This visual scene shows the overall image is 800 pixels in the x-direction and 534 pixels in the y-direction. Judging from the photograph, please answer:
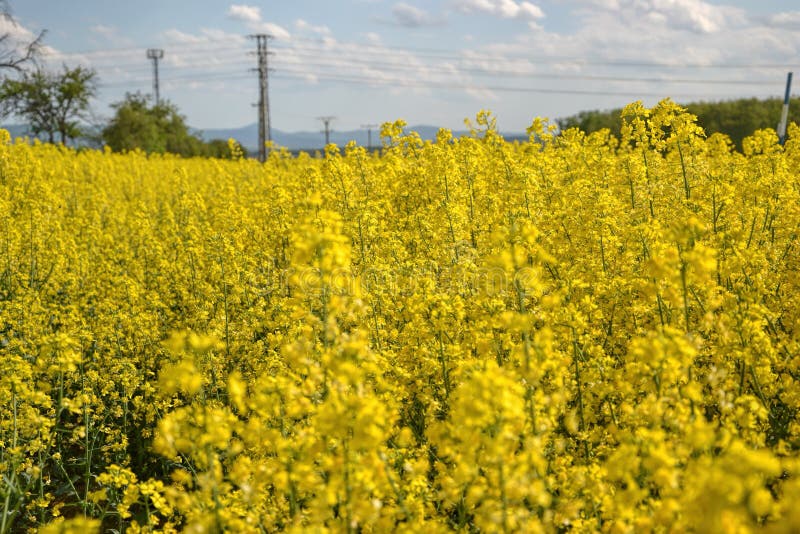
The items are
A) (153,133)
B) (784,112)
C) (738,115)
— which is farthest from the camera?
(153,133)

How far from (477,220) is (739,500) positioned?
4.77m

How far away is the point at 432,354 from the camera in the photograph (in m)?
3.79

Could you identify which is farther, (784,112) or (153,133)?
(153,133)

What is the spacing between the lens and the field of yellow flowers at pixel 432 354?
234 cm

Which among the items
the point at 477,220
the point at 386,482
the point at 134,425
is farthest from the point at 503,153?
the point at 386,482

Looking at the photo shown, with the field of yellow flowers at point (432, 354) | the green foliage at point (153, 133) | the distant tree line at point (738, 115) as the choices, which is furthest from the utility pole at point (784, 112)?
the green foliage at point (153, 133)

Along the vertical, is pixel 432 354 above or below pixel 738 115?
below

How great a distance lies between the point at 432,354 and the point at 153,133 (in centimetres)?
4281

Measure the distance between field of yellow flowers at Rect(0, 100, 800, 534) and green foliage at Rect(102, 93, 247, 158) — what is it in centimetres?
2791

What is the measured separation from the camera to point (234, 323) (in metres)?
5.23

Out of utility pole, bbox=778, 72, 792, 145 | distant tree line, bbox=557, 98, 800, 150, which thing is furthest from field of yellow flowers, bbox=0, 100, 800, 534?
distant tree line, bbox=557, 98, 800, 150

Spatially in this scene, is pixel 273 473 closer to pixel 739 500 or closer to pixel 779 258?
pixel 739 500

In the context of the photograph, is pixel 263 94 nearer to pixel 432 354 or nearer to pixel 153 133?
pixel 153 133

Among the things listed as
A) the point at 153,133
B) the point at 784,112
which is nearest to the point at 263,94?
the point at 153,133
